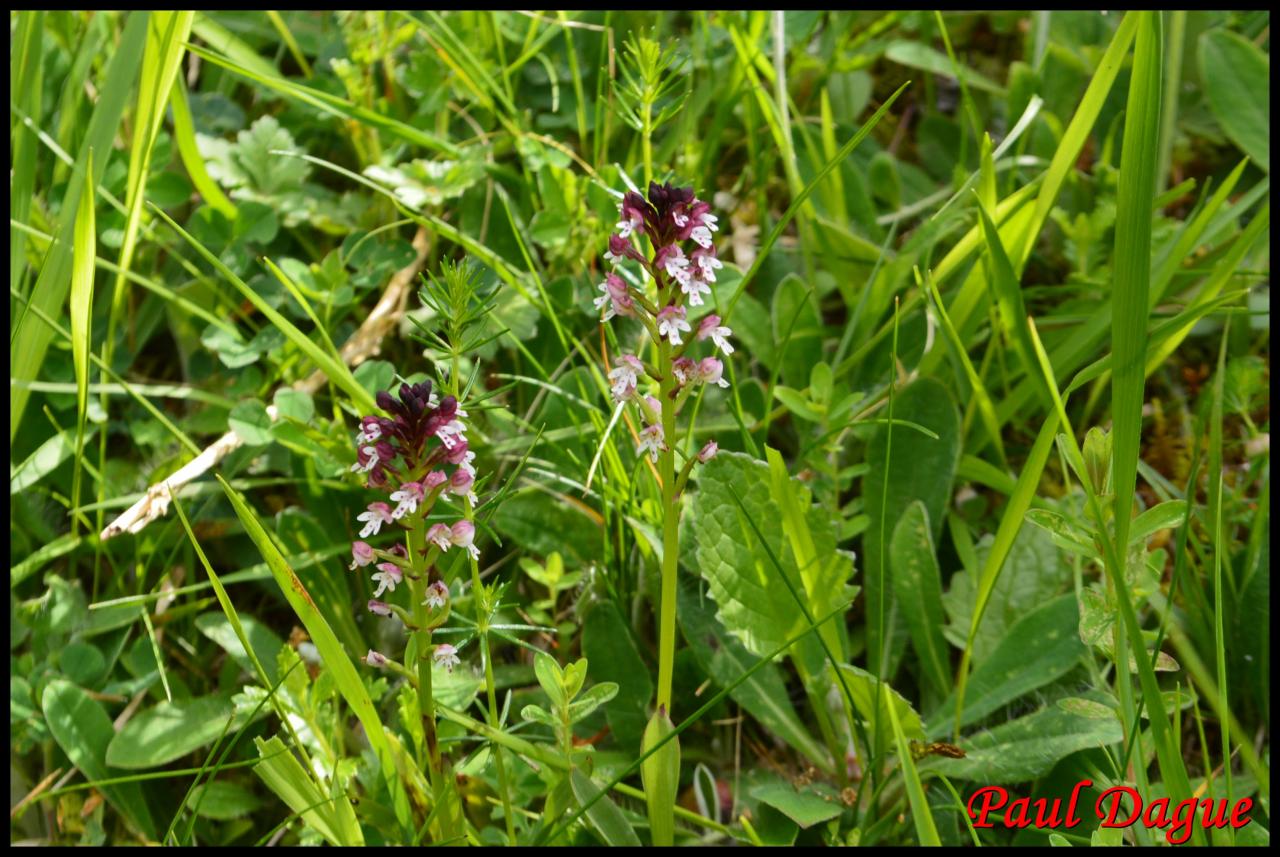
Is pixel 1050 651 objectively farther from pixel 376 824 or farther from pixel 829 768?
pixel 376 824

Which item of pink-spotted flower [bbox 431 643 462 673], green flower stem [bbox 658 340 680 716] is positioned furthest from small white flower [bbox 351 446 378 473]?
green flower stem [bbox 658 340 680 716]

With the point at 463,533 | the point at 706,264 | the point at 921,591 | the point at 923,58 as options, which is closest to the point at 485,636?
the point at 463,533

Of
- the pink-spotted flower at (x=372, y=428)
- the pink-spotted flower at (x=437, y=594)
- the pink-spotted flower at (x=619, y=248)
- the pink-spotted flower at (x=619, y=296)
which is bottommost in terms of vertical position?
the pink-spotted flower at (x=437, y=594)

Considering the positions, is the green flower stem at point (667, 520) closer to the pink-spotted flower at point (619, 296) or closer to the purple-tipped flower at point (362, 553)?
the pink-spotted flower at point (619, 296)

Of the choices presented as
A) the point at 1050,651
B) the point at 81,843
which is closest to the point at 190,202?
the point at 81,843

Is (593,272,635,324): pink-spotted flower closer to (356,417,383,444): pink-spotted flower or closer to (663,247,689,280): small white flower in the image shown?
(663,247,689,280): small white flower

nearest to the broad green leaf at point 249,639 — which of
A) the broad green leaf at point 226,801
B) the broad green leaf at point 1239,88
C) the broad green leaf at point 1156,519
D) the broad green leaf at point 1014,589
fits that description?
the broad green leaf at point 226,801
